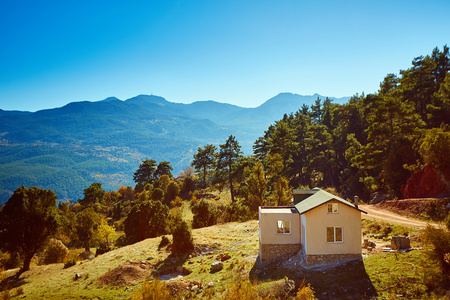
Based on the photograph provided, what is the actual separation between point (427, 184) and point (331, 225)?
17614mm

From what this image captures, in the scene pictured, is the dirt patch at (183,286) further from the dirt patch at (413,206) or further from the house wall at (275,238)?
the dirt patch at (413,206)

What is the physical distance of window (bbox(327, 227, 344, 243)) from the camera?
20.3m

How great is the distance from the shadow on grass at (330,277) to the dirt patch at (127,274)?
1054 cm

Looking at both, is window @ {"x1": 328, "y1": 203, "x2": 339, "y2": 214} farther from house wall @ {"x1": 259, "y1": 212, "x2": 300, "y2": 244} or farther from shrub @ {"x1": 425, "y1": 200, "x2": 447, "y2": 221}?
shrub @ {"x1": 425, "y1": 200, "x2": 447, "y2": 221}

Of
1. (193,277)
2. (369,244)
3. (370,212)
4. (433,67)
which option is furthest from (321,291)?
(433,67)

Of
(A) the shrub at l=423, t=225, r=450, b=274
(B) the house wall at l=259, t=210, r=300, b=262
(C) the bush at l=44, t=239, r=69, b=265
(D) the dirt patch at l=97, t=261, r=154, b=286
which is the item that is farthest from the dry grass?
(A) the shrub at l=423, t=225, r=450, b=274

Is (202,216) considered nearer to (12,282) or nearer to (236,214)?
(236,214)

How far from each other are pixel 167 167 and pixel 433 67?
7827 cm

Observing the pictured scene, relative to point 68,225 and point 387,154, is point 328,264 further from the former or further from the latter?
point 68,225

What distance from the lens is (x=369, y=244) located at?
2186cm

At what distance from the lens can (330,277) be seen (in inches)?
715

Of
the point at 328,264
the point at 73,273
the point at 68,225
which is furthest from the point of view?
the point at 68,225

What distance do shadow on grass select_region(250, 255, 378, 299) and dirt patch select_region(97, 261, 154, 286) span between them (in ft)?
34.6

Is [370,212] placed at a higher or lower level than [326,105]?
lower
